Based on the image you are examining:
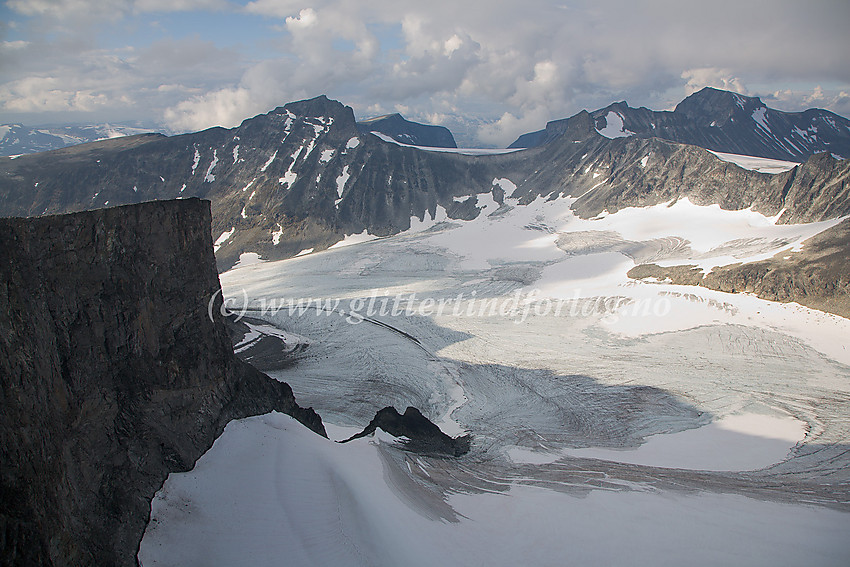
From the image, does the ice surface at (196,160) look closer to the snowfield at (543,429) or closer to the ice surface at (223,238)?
the ice surface at (223,238)

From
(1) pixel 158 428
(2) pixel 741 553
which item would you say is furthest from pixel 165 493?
(2) pixel 741 553

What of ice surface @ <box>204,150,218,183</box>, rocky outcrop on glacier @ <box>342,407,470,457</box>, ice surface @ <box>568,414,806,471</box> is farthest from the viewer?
ice surface @ <box>204,150,218,183</box>

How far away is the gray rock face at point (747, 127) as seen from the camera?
111 m

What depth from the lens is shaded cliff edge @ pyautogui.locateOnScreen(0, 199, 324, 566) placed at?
6543 millimetres

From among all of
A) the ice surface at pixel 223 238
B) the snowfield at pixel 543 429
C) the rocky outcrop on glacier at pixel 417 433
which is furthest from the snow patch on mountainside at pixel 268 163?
the rocky outcrop on glacier at pixel 417 433

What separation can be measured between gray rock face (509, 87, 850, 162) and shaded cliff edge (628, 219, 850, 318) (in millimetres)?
75607

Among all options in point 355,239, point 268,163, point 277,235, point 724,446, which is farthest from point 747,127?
point 724,446

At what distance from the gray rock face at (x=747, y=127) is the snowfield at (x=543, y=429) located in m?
70.9

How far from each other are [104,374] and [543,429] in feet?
53.2

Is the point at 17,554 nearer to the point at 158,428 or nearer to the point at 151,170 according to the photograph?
the point at 158,428

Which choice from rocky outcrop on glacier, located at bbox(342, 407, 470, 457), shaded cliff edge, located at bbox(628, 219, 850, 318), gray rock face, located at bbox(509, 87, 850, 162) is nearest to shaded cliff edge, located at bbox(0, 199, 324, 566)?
rocky outcrop on glacier, located at bbox(342, 407, 470, 457)

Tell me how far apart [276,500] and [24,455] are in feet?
18.0

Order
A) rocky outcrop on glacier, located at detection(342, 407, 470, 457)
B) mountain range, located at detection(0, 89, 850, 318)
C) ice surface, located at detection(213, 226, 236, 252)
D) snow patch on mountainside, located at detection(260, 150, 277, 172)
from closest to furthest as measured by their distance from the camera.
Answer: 1. rocky outcrop on glacier, located at detection(342, 407, 470, 457)
2. mountain range, located at detection(0, 89, 850, 318)
3. ice surface, located at detection(213, 226, 236, 252)
4. snow patch on mountainside, located at detection(260, 150, 277, 172)

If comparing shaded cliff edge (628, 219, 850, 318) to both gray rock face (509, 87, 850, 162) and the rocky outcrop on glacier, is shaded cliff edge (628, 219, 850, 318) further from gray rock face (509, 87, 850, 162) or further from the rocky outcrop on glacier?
gray rock face (509, 87, 850, 162)
